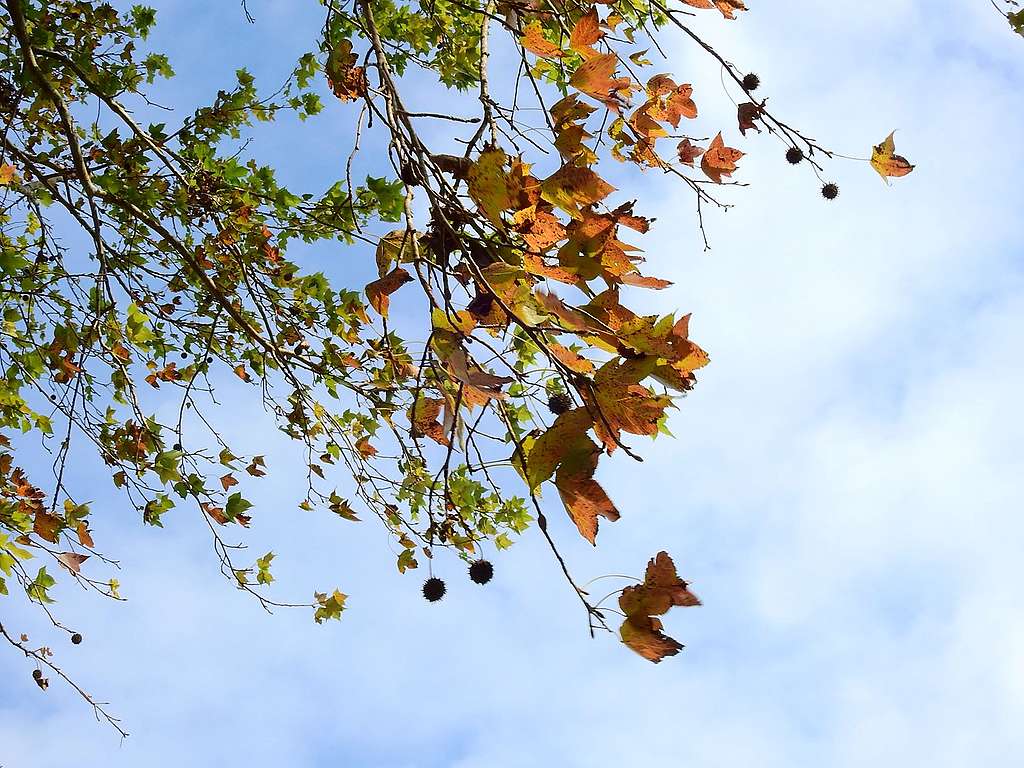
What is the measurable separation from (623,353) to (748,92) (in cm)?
146

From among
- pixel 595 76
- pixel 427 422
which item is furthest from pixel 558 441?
pixel 595 76

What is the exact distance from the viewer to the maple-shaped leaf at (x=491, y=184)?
1188 millimetres

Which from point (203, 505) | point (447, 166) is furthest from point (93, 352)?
point (447, 166)

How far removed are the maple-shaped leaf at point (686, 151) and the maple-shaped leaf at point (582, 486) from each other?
5.69ft

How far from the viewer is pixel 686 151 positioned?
260cm

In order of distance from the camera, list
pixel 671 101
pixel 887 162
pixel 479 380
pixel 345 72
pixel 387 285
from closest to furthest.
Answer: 1. pixel 479 380
2. pixel 387 285
3. pixel 345 72
4. pixel 887 162
5. pixel 671 101

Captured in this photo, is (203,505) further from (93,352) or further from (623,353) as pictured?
(623,353)

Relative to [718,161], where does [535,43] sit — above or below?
below

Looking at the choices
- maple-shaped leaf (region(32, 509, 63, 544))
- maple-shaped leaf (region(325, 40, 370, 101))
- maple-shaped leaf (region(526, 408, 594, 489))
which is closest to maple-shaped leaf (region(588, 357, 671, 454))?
maple-shaped leaf (region(526, 408, 594, 489))

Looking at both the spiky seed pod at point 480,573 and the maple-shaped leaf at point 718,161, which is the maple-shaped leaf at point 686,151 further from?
the spiky seed pod at point 480,573

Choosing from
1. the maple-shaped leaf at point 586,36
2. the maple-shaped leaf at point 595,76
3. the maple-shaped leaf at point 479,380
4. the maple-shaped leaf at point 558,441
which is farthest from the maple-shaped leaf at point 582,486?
the maple-shaped leaf at point 586,36

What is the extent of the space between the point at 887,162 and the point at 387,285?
4.34 ft

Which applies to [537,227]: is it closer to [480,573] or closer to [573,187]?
[573,187]

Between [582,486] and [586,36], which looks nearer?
[582,486]
